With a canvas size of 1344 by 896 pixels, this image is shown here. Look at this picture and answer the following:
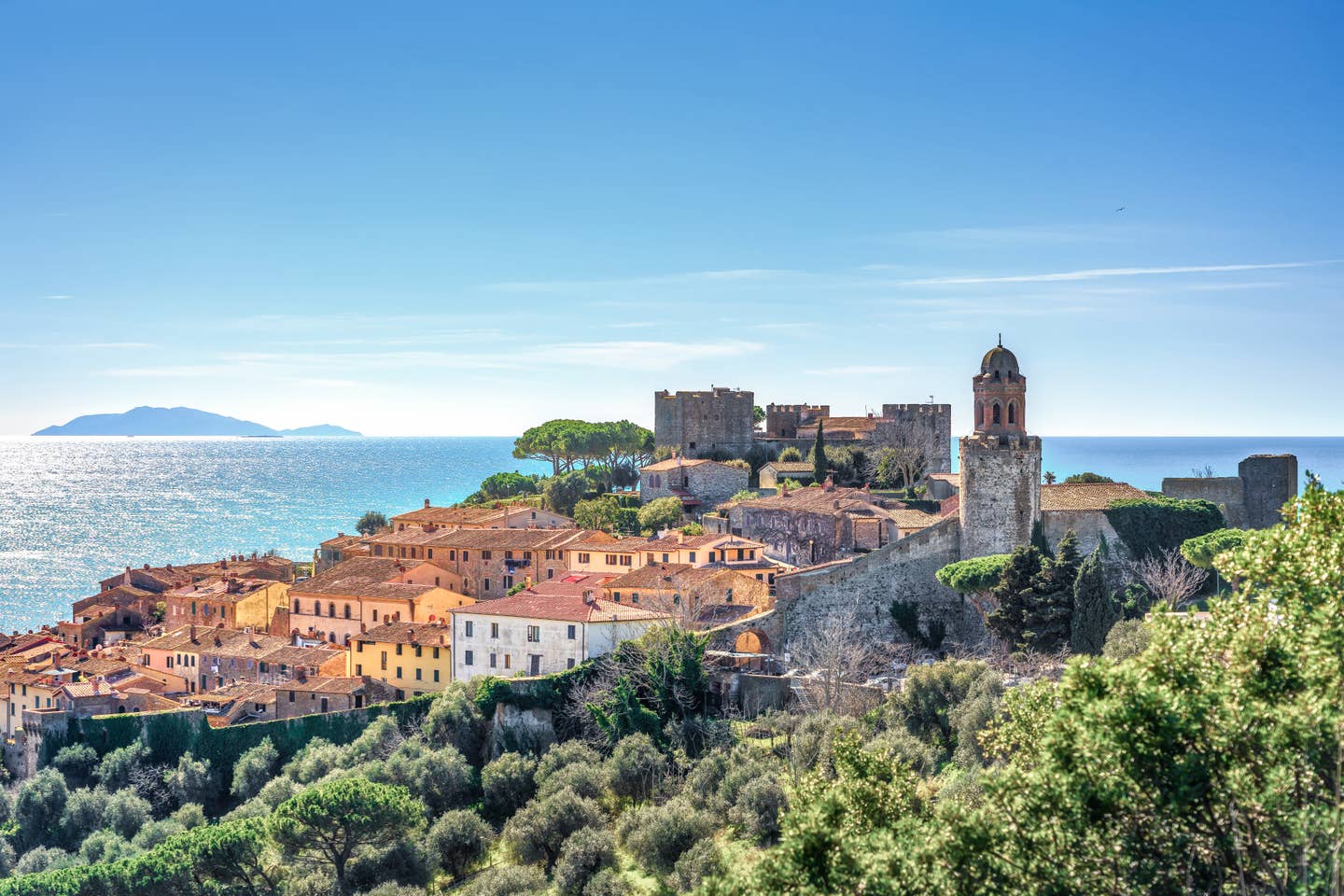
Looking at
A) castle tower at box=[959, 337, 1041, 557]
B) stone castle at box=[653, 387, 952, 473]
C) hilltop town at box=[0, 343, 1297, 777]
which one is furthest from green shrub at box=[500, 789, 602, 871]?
stone castle at box=[653, 387, 952, 473]

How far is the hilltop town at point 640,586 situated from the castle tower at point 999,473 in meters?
0.06

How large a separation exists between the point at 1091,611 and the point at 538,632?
1657 cm

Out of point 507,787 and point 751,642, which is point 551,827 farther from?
point 751,642

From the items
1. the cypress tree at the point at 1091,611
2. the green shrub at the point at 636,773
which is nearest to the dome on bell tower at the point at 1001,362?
the cypress tree at the point at 1091,611

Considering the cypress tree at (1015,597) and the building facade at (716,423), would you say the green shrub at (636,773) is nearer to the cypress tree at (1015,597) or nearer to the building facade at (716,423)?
the cypress tree at (1015,597)

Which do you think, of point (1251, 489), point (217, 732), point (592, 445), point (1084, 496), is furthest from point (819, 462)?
point (217, 732)

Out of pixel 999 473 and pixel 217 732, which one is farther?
pixel 217 732

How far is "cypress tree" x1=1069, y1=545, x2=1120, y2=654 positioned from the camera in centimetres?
3127

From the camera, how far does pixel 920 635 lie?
36938 millimetres

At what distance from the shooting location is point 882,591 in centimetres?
3738

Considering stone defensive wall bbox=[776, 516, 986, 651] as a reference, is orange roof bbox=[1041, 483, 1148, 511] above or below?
above

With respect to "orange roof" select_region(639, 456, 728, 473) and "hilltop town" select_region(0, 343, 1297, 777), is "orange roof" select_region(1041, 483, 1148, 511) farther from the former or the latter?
"orange roof" select_region(639, 456, 728, 473)

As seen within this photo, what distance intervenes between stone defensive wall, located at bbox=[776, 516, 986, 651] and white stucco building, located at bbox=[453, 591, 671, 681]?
13.1 feet

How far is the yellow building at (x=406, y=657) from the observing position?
41.5 m
